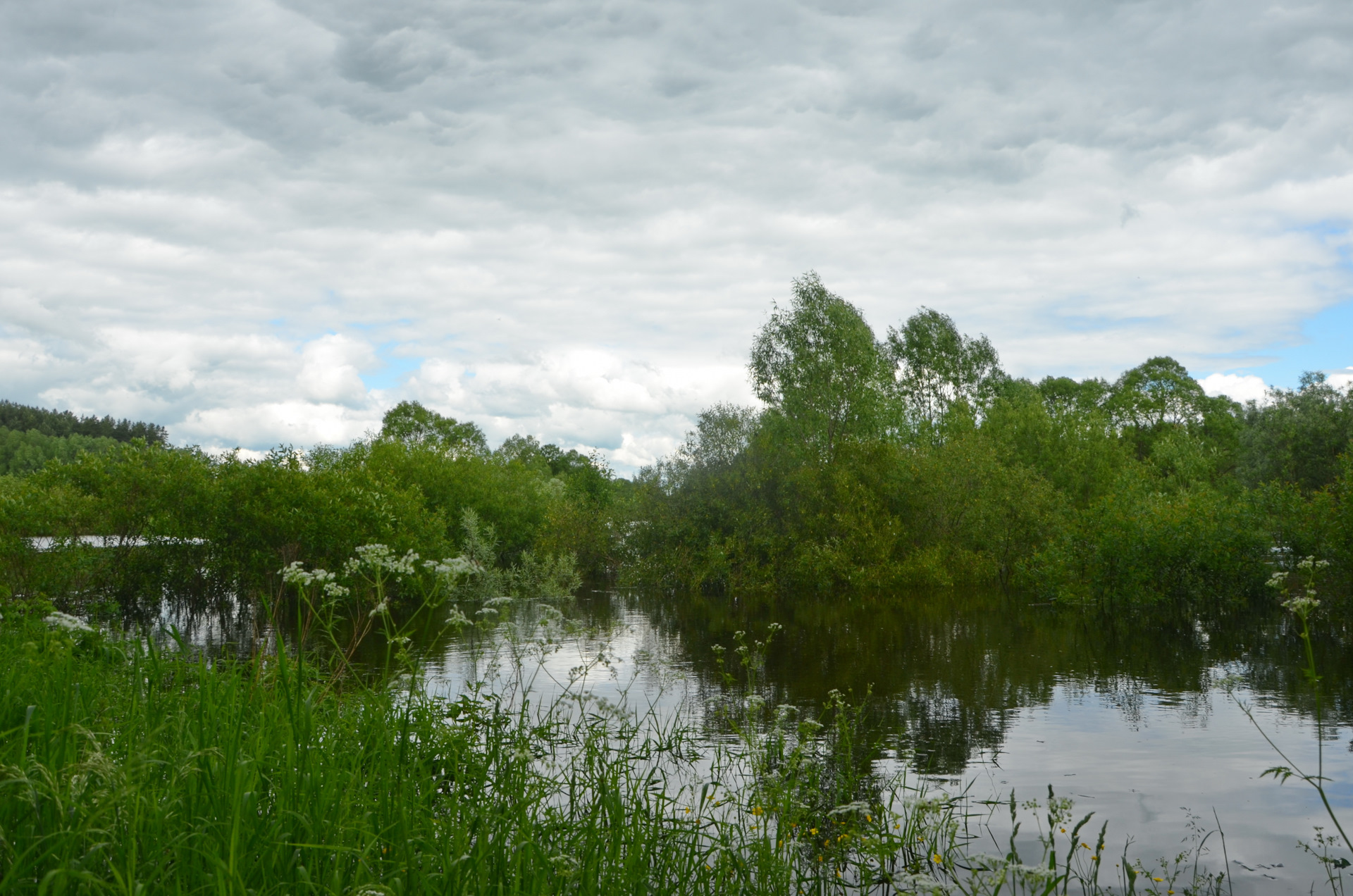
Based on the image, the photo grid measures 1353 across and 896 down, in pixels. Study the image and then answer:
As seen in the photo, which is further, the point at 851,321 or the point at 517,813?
the point at 851,321

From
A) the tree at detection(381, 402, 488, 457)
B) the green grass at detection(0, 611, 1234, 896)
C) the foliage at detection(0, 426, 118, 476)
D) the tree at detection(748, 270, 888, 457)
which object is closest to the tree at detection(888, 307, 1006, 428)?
the tree at detection(748, 270, 888, 457)

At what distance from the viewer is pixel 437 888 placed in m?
3.79

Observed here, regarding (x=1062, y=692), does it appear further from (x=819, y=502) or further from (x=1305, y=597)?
(x=819, y=502)

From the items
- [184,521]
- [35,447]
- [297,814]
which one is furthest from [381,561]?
[35,447]

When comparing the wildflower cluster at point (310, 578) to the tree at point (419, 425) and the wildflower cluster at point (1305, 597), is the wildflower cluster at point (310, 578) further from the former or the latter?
the tree at point (419, 425)

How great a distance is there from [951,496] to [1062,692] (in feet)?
69.7

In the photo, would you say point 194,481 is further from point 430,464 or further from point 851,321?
point 851,321

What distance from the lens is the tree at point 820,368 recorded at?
4172 centimetres

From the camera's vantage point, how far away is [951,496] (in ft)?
116

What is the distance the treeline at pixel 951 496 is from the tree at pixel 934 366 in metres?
7.22

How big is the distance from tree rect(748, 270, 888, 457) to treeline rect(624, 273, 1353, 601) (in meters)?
0.08

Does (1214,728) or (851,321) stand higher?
(851,321)

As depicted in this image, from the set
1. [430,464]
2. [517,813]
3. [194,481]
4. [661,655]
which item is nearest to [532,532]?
[430,464]

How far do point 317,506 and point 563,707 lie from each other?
14.0 metres
